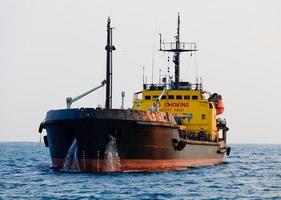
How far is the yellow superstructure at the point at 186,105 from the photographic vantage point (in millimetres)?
50156

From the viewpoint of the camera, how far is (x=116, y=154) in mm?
36688

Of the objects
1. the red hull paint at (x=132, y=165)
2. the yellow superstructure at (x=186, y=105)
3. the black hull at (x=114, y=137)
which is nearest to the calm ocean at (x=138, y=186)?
the red hull paint at (x=132, y=165)

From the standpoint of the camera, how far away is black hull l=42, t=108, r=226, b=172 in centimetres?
3666

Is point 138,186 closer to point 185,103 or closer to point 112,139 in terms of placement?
point 112,139

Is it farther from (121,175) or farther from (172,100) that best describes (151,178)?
(172,100)

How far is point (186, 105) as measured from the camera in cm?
5031

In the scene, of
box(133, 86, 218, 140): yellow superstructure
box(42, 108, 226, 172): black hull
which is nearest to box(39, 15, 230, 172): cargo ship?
box(42, 108, 226, 172): black hull

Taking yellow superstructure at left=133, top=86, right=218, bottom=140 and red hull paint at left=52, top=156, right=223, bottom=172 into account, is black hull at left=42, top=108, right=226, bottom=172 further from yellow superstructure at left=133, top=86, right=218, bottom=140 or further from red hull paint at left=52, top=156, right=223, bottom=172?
yellow superstructure at left=133, top=86, right=218, bottom=140

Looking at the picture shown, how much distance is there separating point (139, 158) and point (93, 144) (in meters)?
2.41

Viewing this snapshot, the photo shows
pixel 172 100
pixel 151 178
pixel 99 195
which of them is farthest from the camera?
pixel 172 100

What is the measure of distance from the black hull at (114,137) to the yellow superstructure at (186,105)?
10526 millimetres

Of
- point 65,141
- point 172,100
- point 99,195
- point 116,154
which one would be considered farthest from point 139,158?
point 172,100

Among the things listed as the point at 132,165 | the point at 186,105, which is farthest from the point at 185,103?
the point at 132,165

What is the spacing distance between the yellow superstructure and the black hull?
34.5 ft
